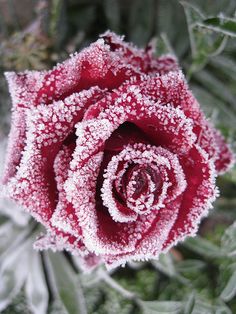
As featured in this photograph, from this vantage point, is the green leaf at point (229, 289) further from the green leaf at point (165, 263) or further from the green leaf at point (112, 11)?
the green leaf at point (112, 11)

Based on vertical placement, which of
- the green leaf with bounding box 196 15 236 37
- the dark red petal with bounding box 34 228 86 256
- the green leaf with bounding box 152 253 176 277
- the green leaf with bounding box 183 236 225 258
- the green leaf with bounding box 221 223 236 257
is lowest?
the green leaf with bounding box 152 253 176 277

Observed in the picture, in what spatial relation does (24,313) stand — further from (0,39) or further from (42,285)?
(0,39)

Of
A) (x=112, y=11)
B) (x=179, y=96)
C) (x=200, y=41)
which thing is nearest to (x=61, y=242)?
(x=179, y=96)

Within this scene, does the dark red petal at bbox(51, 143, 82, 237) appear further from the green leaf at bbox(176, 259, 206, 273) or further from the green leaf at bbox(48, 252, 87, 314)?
the green leaf at bbox(176, 259, 206, 273)

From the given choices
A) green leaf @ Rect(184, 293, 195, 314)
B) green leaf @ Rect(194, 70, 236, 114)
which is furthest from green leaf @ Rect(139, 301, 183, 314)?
green leaf @ Rect(194, 70, 236, 114)

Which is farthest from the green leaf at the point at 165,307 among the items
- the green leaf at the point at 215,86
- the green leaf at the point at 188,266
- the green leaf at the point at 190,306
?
the green leaf at the point at 215,86

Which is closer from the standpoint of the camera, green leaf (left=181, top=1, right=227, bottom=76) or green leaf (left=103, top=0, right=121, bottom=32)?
green leaf (left=181, top=1, right=227, bottom=76)
